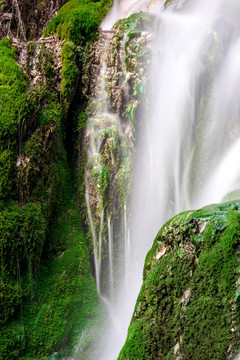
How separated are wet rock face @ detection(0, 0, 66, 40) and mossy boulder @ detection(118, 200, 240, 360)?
715 cm

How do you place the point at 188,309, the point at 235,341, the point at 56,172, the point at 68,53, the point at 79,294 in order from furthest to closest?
the point at 68,53, the point at 56,172, the point at 79,294, the point at 188,309, the point at 235,341

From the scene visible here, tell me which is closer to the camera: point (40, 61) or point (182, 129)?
point (182, 129)

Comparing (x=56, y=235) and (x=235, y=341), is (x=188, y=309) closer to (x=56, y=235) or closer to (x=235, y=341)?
(x=235, y=341)

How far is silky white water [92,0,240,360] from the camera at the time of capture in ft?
17.6

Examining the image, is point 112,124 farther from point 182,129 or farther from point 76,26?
point 76,26

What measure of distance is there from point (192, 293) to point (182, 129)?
323 cm

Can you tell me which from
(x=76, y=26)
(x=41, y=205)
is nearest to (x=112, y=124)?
(x=41, y=205)

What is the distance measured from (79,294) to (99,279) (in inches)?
16.9

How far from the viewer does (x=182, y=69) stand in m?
5.71

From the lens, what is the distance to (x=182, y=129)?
5.62 m

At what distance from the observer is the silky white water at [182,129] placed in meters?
5.36

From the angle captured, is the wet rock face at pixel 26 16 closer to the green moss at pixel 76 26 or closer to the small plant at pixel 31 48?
the green moss at pixel 76 26

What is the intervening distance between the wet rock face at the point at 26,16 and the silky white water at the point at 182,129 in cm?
405

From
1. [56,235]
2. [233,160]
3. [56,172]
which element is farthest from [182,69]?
[56,235]
